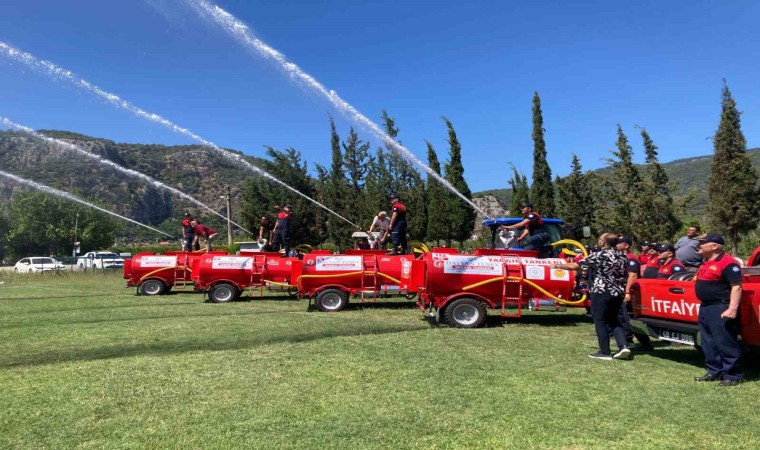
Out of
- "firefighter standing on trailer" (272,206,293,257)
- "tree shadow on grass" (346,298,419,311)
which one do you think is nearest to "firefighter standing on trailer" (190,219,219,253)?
"firefighter standing on trailer" (272,206,293,257)

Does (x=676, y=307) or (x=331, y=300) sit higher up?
(x=676, y=307)

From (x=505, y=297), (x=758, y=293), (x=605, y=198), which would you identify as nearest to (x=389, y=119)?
(x=605, y=198)

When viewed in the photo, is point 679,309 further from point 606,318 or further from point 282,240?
point 282,240

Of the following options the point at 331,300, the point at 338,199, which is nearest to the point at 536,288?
the point at 331,300

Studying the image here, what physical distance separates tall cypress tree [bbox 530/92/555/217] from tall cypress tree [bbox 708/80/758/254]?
10.2 metres

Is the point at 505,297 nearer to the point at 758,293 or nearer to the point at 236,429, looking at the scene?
the point at 758,293

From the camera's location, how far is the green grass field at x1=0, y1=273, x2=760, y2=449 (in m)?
4.43

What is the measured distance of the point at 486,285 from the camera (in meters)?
10.6

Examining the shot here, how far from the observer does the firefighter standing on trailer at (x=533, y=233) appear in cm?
1178

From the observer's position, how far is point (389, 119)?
3375 centimetres

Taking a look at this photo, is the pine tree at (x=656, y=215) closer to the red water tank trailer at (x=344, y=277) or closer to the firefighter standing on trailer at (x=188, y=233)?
the red water tank trailer at (x=344, y=277)

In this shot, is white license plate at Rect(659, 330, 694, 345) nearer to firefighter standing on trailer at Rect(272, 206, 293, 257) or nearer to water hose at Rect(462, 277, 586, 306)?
water hose at Rect(462, 277, 586, 306)

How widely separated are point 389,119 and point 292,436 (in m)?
30.6

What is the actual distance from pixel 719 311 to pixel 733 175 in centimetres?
2477
